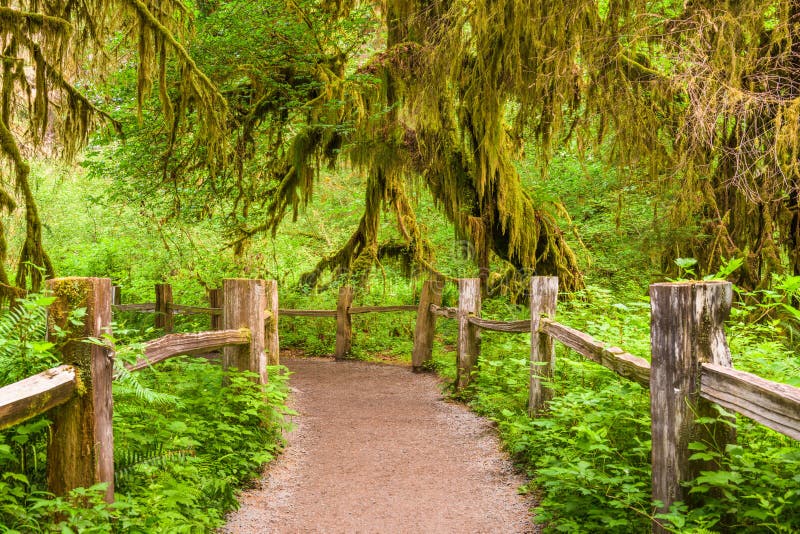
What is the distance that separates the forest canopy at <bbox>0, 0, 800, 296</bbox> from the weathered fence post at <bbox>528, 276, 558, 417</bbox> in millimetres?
1511

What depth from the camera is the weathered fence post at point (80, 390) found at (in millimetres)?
3074

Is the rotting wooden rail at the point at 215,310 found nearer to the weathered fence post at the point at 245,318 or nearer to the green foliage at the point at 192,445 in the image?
the green foliage at the point at 192,445

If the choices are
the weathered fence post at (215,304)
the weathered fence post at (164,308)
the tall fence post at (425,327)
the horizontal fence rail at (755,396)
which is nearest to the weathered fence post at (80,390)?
the horizontal fence rail at (755,396)

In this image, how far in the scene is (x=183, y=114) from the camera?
307 inches

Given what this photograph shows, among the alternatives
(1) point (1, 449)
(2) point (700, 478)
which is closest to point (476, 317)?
(2) point (700, 478)

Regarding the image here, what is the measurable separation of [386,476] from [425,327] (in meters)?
5.92

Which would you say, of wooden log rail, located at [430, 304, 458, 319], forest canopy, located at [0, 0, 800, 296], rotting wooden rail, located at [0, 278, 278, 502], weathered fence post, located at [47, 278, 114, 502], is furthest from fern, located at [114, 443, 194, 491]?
wooden log rail, located at [430, 304, 458, 319]

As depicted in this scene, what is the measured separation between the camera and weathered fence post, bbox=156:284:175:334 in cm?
1294

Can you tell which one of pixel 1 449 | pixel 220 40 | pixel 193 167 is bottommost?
pixel 1 449

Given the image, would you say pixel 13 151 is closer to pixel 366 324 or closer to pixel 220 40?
pixel 220 40

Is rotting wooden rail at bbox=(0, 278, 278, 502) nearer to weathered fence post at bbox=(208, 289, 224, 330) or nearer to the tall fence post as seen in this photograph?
the tall fence post

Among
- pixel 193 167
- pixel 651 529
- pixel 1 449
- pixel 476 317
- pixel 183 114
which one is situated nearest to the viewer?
pixel 1 449

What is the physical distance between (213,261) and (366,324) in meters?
4.11

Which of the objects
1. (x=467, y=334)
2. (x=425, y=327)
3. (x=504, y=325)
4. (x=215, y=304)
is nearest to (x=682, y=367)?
(x=504, y=325)
